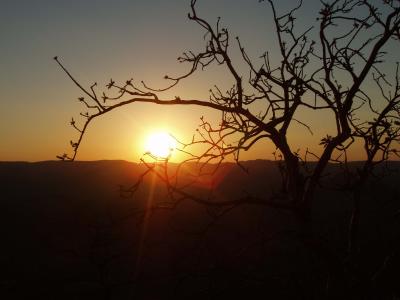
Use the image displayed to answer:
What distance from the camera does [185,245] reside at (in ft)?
95.1

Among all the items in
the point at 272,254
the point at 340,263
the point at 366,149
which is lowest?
the point at 272,254

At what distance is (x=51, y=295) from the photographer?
1066 inches

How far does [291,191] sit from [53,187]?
6126cm

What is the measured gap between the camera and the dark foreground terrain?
179 inches

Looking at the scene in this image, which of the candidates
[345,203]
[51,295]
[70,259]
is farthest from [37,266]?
[345,203]

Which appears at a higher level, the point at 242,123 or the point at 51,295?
the point at 242,123

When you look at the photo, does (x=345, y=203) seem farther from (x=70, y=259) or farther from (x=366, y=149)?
(x=366, y=149)

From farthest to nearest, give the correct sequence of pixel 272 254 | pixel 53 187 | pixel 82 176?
pixel 82 176 < pixel 53 187 < pixel 272 254

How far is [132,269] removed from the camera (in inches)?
1228

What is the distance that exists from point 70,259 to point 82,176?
3469 cm

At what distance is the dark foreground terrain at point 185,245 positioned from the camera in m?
4.56

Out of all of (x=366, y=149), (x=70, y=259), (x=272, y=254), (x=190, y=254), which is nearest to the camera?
(x=190, y=254)

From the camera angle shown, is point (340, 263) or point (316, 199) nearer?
point (340, 263)

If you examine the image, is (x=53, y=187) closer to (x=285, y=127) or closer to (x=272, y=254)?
(x=272, y=254)
